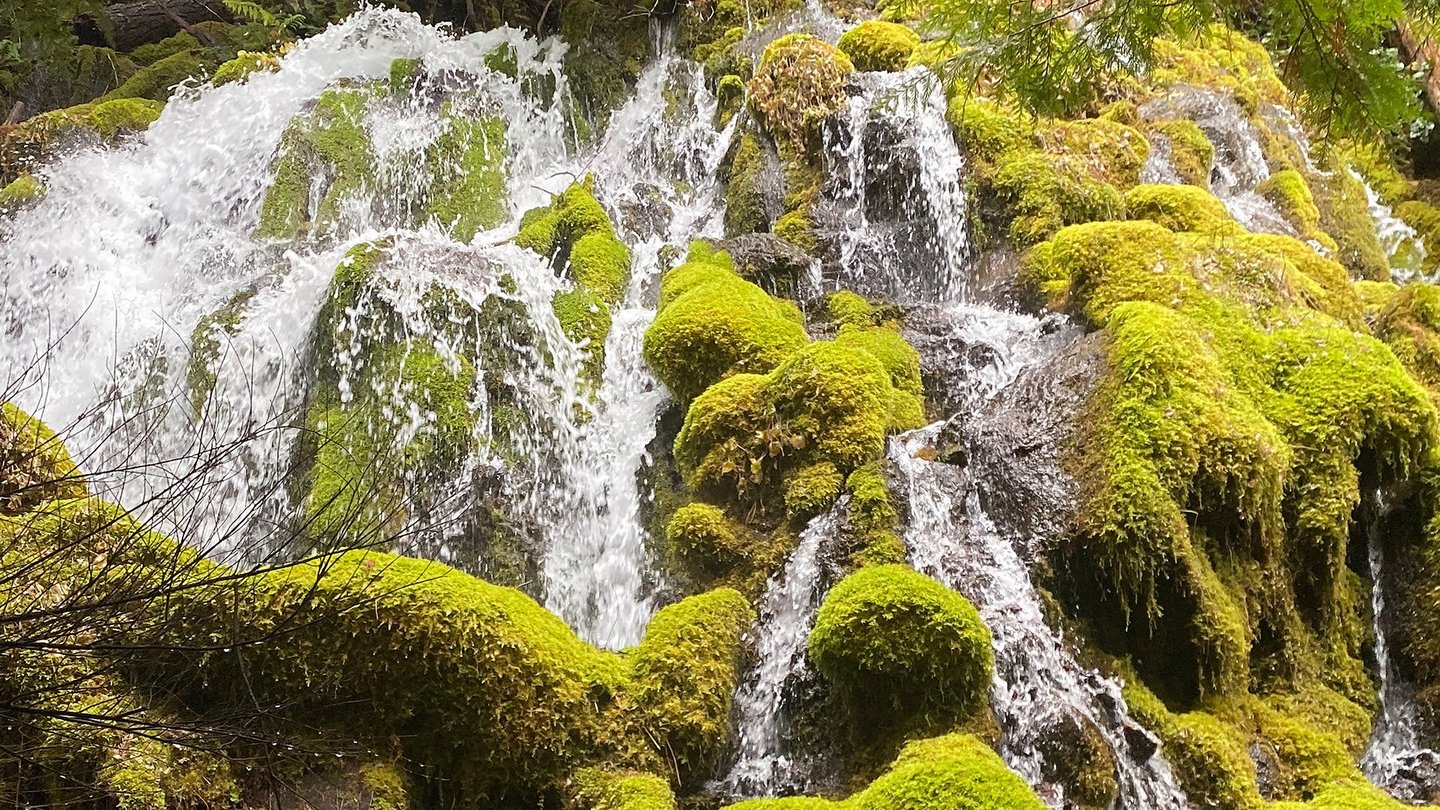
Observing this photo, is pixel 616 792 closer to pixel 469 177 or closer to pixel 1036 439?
pixel 1036 439

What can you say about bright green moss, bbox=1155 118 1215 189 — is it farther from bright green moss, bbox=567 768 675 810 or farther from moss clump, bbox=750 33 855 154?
bright green moss, bbox=567 768 675 810

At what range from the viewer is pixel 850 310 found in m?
7.47

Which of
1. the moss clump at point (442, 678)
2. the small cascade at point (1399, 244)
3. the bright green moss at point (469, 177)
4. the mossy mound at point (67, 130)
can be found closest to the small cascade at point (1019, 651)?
the moss clump at point (442, 678)

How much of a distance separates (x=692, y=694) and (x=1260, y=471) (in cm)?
336

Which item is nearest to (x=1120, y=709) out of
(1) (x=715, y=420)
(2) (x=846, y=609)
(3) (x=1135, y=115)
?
(2) (x=846, y=609)

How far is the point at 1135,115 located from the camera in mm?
10086

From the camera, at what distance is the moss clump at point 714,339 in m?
6.57

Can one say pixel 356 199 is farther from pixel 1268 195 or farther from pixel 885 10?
pixel 1268 195

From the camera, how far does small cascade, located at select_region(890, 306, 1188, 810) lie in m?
4.27

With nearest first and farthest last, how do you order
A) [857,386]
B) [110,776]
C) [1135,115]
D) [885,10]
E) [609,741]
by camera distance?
1. [110,776]
2. [609,741]
3. [857,386]
4. [1135,115]
5. [885,10]

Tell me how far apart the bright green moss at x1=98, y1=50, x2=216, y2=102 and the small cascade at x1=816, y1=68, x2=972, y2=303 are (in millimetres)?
10512

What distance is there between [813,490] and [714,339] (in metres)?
1.61

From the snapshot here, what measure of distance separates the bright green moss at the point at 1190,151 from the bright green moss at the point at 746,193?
4.36m

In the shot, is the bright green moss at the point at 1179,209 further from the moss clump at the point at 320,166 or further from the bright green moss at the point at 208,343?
the moss clump at the point at 320,166
